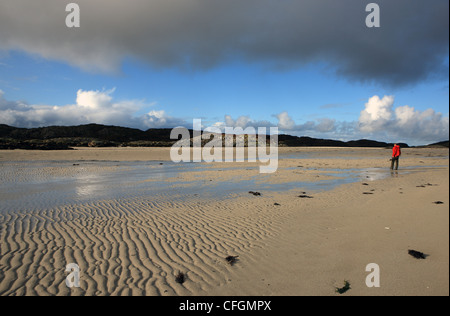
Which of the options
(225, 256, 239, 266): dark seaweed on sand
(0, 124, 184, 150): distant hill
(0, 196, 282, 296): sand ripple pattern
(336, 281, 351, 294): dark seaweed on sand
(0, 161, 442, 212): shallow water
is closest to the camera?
(336, 281, 351, 294): dark seaweed on sand

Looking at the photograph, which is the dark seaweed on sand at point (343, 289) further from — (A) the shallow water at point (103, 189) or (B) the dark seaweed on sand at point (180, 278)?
(A) the shallow water at point (103, 189)

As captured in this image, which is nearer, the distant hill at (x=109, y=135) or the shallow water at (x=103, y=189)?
the shallow water at (x=103, y=189)

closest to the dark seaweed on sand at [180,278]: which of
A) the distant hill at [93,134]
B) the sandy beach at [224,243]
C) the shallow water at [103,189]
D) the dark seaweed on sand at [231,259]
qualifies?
the sandy beach at [224,243]

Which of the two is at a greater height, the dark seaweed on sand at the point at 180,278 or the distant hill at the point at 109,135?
the distant hill at the point at 109,135

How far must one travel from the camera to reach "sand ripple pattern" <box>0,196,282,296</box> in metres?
4.71

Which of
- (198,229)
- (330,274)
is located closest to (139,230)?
(198,229)

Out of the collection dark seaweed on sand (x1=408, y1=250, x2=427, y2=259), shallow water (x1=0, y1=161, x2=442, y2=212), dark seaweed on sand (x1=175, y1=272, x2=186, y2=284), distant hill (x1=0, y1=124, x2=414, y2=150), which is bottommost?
dark seaweed on sand (x1=175, y1=272, x2=186, y2=284)

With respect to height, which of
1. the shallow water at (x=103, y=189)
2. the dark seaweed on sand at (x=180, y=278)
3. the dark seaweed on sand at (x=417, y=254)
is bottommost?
the dark seaweed on sand at (x=180, y=278)

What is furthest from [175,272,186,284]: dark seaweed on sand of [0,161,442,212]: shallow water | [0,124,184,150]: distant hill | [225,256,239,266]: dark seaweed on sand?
[0,124,184,150]: distant hill

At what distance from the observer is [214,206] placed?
10.3 meters

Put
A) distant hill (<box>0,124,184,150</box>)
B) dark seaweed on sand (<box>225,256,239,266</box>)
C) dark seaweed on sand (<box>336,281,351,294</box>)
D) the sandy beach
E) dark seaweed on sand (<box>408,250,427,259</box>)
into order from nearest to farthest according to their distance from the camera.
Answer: dark seaweed on sand (<box>336,281,351,294</box>) < the sandy beach < dark seaweed on sand (<box>408,250,427,259</box>) < dark seaweed on sand (<box>225,256,239,266</box>) < distant hill (<box>0,124,184,150</box>)

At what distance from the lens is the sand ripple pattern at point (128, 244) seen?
471 cm

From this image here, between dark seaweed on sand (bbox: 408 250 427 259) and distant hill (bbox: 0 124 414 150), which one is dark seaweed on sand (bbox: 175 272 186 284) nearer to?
dark seaweed on sand (bbox: 408 250 427 259)

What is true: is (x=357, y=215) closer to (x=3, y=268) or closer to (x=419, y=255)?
(x=419, y=255)
